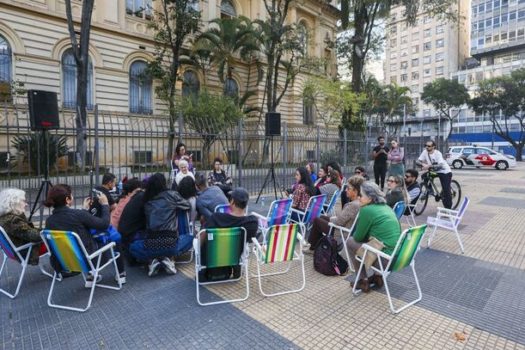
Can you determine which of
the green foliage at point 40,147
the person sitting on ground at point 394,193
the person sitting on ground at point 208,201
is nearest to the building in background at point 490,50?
the person sitting on ground at point 394,193

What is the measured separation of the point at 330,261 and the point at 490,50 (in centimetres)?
7490

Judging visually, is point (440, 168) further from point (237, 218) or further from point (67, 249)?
point (67, 249)

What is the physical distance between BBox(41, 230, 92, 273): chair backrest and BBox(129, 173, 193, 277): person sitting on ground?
762 millimetres

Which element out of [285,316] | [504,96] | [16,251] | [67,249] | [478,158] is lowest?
[285,316]

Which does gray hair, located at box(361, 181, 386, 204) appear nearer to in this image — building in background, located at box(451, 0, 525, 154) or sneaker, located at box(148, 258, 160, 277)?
sneaker, located at box(148, 258, 160, 277)

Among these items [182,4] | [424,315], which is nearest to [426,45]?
[182,4]

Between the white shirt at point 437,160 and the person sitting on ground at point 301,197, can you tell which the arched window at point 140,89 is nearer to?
the white shirt at point 437,160

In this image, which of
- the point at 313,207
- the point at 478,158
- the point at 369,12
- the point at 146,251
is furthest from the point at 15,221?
the point at 478,158

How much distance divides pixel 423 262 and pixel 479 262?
83 centimetres

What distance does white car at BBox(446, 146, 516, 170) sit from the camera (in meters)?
23.7

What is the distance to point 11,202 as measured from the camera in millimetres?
3787

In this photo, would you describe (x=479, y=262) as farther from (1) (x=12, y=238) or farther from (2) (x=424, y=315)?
(1) (x=12, y=238)

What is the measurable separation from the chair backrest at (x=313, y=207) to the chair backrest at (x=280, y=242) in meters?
1.76

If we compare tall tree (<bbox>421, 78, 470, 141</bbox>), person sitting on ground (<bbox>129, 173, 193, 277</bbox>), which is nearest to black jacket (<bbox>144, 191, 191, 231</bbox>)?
person sitting on ground (<bbox>129, 173, 193, 277</bbox>)
